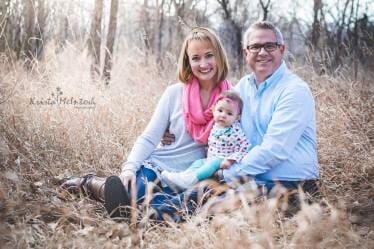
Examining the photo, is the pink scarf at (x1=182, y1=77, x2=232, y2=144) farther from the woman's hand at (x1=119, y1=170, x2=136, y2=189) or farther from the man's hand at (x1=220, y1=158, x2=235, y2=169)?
the woman's hand at (x1=119, y1=170, x2=136, y2=189)

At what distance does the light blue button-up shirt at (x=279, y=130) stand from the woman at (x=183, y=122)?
290 millimetres

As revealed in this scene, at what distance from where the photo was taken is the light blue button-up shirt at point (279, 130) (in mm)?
2719

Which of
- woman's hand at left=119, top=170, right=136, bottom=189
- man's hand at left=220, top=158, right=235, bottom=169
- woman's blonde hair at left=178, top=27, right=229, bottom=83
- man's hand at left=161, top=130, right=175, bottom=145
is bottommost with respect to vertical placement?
woman's hand at left=119, top=170, right=136, bottom=189

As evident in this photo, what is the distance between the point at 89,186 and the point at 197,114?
2.89ft

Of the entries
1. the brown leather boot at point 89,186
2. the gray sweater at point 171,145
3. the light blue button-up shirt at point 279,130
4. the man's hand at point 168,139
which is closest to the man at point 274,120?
the light blue button-up shirt at point 279,130

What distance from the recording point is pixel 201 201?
104 inches

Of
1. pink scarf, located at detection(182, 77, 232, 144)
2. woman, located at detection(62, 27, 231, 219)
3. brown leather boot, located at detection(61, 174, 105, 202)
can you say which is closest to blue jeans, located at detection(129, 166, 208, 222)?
woman, located at detection(62, 27, 231, 219)

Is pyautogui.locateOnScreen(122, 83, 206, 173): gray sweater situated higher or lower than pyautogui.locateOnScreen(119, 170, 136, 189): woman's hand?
higher

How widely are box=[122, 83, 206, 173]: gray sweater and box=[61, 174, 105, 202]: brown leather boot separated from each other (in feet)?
0.69

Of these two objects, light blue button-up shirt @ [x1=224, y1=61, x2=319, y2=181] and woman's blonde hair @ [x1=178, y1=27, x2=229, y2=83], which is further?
woman's blonde hair @ [x1=178, y1=27, x2=229, y2=83]

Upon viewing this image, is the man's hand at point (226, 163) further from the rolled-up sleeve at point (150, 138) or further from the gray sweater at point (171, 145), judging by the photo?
the rolled-up sleeve at point (150, 138)

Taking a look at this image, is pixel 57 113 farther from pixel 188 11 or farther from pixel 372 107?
pixel 188 11

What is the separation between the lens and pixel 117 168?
384 cm

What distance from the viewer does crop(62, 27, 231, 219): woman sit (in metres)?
3.07
